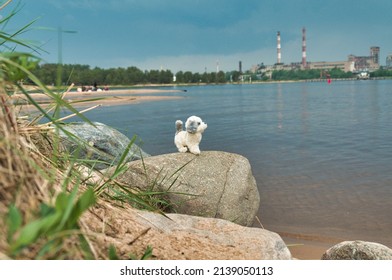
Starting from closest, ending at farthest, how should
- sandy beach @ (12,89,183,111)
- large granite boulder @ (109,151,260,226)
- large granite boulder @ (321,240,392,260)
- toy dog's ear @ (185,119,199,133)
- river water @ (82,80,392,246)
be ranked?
sandy beach @ (12,89,183,111) → large granite boulder @ (321,240,392,260) → large granite boulder @ (109,151,260,226) → toy dog's ear @ (185,119,199,133) → river water @ (82,80,392,246)

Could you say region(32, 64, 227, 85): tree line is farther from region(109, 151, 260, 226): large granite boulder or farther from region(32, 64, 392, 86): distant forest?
region(109, 151, 260, 226): large granite boulder

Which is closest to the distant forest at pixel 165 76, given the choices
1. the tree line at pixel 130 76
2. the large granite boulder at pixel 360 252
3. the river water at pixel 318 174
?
the tree line at pixel 130 76

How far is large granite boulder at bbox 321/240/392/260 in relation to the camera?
14.3 ft

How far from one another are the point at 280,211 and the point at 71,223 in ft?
→ 22.8

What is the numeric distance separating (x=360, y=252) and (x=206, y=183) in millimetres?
2519

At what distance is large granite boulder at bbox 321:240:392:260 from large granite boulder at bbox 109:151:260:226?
6.38 ft

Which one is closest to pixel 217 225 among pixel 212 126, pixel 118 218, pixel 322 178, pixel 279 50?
pixel 118 218

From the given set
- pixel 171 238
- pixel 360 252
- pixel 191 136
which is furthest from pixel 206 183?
pixel 171 238

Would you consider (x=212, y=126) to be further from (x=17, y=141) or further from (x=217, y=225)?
(x=17, y=141)

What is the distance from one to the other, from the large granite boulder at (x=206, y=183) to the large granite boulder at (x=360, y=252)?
6.38 feet

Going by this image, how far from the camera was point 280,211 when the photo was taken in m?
7.50

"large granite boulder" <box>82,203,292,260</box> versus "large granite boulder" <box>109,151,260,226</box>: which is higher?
"large granite boulder" <box>82,203,292,260</box>

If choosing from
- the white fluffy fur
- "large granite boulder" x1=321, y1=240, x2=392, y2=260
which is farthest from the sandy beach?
"large granite boulder" x1=321, y1=240, x2=392, y2=260

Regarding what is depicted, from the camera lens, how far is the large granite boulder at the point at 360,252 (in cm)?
435
